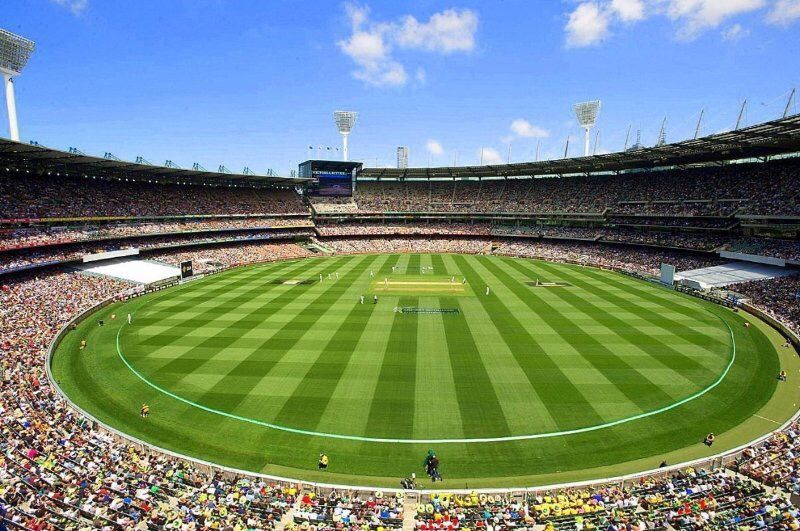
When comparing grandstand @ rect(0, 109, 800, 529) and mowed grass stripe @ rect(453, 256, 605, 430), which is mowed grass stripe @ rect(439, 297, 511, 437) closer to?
mowed grass stripe @ rect(453, 256, 605, 430)

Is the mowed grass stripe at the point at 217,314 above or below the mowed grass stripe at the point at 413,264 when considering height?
below

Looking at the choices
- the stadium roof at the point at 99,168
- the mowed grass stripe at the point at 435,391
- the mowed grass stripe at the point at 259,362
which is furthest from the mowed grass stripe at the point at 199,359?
the stadium roof at the point at 99,168

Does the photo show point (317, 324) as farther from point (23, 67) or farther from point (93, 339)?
point (23, 67)

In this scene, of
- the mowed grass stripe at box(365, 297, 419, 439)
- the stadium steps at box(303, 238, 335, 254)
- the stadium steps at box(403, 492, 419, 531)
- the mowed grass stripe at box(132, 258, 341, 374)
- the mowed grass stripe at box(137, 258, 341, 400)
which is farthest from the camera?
the stadium steps at box(303, 238, 335, 254)

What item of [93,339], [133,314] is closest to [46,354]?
[93,339]

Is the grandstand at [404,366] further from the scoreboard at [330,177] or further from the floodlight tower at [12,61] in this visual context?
the scoreboard at [330,177]

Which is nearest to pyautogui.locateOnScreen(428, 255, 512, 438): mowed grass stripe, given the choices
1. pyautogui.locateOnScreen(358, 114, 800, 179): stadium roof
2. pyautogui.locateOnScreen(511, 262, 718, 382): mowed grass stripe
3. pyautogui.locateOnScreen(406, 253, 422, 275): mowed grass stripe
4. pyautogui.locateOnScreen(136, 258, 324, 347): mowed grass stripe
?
pyautogui.locateOnScreen(511, 262, 718, 382): mowed grass stripe
